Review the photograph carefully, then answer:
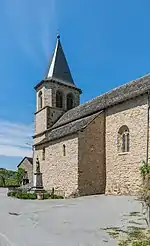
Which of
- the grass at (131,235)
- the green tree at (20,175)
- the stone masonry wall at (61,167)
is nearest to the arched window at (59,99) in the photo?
the stone masonry wall at (61,167)

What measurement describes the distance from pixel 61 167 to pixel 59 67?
15401 mm

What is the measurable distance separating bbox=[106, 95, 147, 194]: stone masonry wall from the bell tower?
471 inches

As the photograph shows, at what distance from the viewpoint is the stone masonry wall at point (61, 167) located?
18.7 metres

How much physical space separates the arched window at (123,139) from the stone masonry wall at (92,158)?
1731mm

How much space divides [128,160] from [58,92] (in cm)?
1629

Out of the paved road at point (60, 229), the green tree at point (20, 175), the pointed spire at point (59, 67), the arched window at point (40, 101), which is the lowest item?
the green tree at point (20, 175)

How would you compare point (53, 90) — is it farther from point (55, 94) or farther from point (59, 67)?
point (59, 67)

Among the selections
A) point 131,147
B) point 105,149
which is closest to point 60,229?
point 131,147

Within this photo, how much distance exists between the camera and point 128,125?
1702 centimetres

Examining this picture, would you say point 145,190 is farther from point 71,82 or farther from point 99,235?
point 71,82

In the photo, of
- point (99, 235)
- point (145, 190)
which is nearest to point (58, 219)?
point (99, 235)

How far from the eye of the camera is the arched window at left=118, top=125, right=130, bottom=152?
17375 millimetres

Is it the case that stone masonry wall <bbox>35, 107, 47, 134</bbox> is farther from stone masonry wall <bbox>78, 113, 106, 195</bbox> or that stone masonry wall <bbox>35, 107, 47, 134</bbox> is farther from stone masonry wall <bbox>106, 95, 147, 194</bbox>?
stone masonry wall <bbox>106, 95, 147, 194</bbox>

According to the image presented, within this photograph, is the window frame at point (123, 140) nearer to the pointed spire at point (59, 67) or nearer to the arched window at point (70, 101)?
the arched window at point (70, 101)
